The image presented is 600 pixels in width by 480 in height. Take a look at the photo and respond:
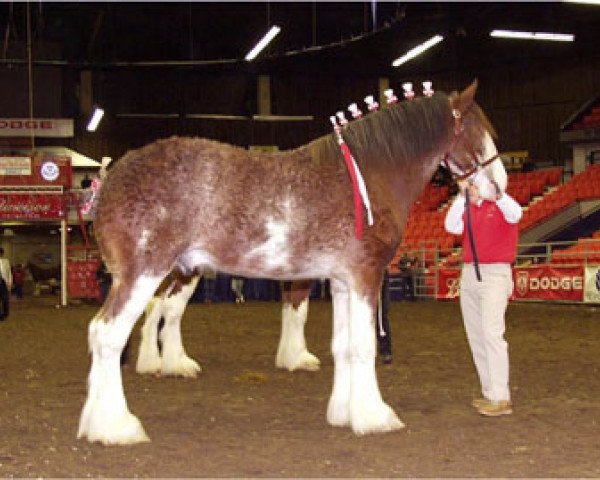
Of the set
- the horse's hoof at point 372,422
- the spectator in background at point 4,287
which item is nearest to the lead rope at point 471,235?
the horse's hoof at point 372,422

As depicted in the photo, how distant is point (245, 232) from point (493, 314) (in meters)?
1.92

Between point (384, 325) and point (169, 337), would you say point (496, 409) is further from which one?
point (169, 337)

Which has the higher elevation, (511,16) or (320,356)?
(511,16)

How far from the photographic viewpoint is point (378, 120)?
573cm

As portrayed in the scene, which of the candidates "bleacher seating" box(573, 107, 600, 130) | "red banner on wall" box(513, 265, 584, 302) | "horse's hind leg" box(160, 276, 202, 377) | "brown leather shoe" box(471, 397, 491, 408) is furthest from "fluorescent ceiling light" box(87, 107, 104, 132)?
"brown leather shoe" box(471, 397, 491, 408)

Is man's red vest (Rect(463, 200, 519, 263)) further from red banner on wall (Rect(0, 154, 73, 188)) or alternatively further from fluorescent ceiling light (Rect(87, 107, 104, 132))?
fluorescent ceiling light (Rect(87, 107, 104, 132))

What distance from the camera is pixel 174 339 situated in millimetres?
8172

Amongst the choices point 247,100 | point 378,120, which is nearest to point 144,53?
point 247,100

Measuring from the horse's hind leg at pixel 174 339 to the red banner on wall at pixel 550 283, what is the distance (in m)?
11.3

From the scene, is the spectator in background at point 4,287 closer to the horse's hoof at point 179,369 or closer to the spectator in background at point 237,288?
the spectator in background at point 237,288

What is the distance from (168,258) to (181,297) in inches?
126

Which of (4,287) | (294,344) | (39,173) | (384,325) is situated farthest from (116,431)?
(39,173)

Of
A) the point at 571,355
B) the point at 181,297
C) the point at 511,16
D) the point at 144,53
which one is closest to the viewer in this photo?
the point at 181,297

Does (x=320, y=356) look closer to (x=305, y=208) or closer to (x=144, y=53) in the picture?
(x=305, y=208)
